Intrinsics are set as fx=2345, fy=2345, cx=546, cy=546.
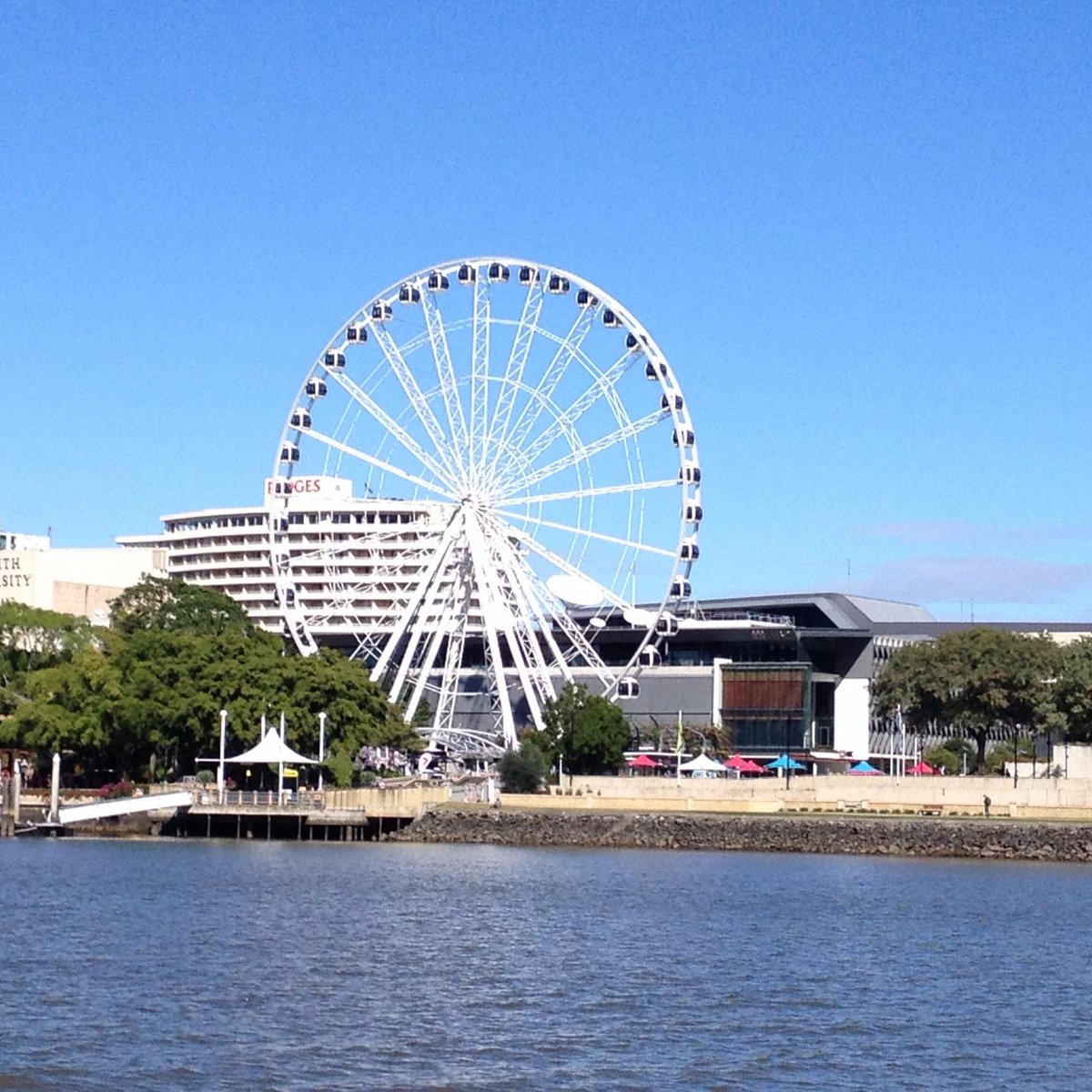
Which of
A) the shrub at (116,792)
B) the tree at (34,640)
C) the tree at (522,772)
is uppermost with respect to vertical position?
the tree at (34,640)

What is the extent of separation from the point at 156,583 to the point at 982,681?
2253 inches

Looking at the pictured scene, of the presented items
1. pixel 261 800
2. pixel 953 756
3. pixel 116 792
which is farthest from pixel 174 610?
pixel 953 756

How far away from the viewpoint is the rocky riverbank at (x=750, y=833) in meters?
96.1

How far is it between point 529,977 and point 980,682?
89634 mm

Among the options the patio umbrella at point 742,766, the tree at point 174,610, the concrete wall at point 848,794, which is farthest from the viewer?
the tree at point 174,610

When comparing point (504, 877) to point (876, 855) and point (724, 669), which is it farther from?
point (724, 669)

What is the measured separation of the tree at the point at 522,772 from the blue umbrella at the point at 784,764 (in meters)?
17.1

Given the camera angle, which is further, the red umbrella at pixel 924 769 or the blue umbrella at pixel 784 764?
the red umbrella at pixel 924 769

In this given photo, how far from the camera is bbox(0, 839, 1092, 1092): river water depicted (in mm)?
39750

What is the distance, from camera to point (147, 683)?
110562 mm

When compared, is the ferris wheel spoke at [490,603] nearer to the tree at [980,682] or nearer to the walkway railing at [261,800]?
the walkway railing at [261,800]

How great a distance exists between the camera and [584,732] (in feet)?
394

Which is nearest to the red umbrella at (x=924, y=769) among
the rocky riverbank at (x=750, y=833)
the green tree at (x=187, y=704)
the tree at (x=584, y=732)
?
the tree at (x=584, y=732)

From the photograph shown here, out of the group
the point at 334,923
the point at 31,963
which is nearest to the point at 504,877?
the point at 334,923
